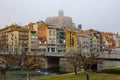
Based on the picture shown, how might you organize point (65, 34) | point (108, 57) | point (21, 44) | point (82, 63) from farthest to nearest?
point (65, 34)
point (21, 44)
point (108, 57)
point (82, 63)

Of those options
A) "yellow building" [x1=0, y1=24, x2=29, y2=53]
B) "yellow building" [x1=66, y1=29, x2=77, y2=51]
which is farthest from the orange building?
"yellow building" [x1=66, y1=29, x2=77, y2=51]

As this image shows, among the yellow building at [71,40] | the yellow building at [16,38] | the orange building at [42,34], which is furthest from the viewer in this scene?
the yellow building at [71,40]

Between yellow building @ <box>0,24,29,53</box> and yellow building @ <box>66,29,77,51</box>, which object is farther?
yellow building @ <box>66,29,77,51</box>

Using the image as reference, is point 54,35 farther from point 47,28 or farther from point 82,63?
point 82,63

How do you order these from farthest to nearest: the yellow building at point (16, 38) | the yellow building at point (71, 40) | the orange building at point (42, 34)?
the yellow building at point (71, 40), the orange building at point (42, 34), the yellow building at point (16, 38)

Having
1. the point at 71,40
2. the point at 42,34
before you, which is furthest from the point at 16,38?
the point at 71,40

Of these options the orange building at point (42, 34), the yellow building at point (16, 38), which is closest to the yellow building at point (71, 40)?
the orange building at point (42, 34)

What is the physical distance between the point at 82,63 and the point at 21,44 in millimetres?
106315

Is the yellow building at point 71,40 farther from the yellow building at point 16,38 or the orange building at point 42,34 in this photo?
the yellow building at point 16,38

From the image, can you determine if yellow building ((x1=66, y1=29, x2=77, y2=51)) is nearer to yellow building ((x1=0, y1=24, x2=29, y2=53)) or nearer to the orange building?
the orange building

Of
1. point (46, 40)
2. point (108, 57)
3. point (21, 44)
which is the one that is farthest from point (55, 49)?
point (108, 57)

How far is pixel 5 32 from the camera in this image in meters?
169

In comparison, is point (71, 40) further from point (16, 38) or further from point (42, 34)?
point (16, 38)

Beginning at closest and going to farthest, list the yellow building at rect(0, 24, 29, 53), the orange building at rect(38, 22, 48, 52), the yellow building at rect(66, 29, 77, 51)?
1. the yellow building at rect(0, 24, 29, 53)
2. the orange building at rect(38, 22, 48, 52)
3. the yellow building at rect(66, 29, 77, 51)
